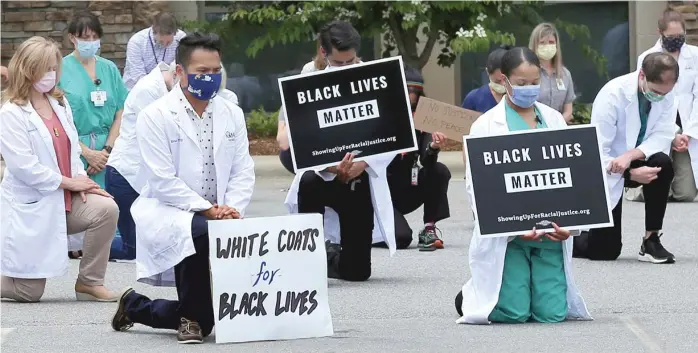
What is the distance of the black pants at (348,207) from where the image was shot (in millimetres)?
10234

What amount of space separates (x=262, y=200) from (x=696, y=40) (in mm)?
6970

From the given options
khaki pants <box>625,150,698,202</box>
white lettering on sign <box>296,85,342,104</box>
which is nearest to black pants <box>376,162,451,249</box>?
white lettering on sign <box>296,85,342,104</box>

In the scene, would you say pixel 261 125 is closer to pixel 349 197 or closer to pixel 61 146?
pixel 349 197

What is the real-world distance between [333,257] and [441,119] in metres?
1.72

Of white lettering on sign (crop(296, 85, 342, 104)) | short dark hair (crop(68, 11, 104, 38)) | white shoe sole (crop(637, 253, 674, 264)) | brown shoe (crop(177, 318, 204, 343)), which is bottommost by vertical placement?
white shoe sole (crop(637, 253, 674, 264))

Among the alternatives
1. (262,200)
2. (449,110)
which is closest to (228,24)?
(262,200)

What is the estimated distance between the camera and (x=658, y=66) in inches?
418

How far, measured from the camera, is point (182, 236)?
803cm

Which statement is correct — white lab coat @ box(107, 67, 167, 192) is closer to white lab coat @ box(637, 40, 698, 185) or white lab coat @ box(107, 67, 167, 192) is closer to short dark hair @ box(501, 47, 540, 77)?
short dark hair @ box(501, 47, 540, 77)

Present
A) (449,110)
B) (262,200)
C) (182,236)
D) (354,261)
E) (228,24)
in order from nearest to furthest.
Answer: (182,236), (354,261), (449,110), (262,200), (228,24)

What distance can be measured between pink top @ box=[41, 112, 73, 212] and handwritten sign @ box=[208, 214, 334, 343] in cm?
205

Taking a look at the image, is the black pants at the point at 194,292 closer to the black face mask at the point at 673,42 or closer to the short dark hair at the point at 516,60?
the short dark hair at the point at 516,60

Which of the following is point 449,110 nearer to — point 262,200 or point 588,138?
point 588,138

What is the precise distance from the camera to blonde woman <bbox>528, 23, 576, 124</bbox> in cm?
1341
